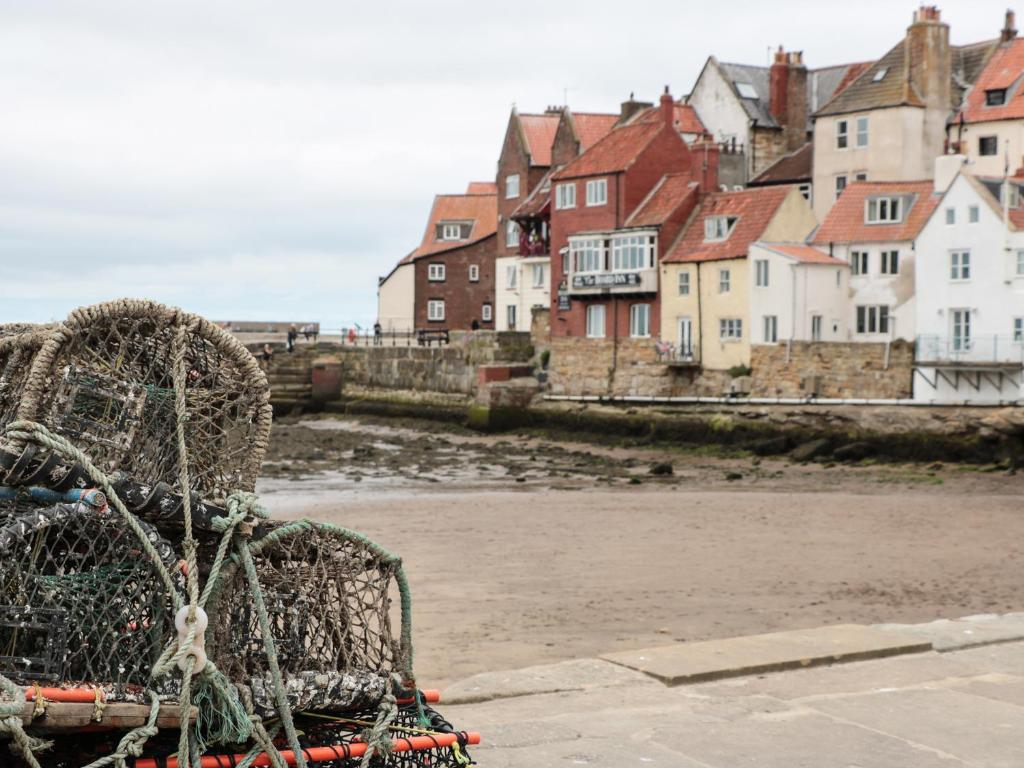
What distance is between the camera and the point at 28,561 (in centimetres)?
403

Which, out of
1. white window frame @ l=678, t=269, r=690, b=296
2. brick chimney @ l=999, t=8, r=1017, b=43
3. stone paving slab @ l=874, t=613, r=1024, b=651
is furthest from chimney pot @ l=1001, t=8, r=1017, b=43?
stone paving slab @ l=874, t=613, r=1024, b=651

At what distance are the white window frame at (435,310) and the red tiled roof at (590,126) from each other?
36.3 feet

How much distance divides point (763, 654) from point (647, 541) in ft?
42.1

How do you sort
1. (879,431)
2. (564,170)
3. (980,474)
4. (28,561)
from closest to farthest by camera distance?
(28,561) → (980,474) → (879,431) → (564,170)

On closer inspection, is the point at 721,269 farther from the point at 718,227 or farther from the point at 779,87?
the point at 779,87

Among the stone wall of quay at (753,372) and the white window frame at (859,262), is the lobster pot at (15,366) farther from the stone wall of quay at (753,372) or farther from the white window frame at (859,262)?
the white window frame at (859,262)

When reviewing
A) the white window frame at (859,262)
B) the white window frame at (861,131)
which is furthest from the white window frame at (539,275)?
the white window frame at (859,262)

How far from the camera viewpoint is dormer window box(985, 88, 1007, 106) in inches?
1742

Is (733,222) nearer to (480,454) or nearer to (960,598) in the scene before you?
(480,454)

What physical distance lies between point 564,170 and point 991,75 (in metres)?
15.6

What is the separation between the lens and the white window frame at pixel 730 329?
42.2 metres

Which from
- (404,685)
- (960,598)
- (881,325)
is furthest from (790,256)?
(404,685)

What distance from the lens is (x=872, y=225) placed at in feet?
135

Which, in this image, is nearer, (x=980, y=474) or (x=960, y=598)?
(x=960, y=598)
